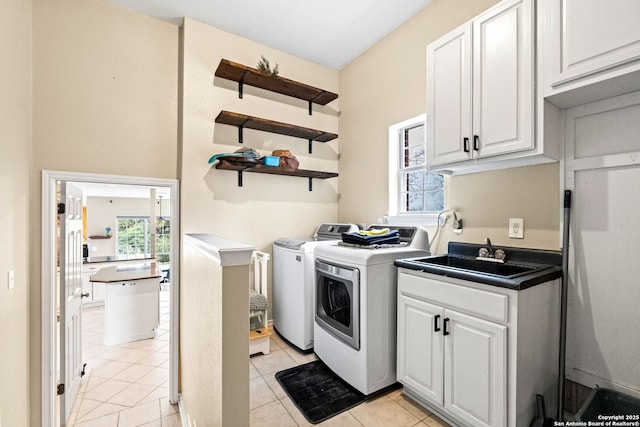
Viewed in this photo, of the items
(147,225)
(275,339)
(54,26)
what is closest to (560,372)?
(275,339)

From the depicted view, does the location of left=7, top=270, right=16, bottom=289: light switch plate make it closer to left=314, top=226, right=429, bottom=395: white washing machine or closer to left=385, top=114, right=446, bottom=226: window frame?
left=314, top=226, right=429, bottom=395: white washing machine

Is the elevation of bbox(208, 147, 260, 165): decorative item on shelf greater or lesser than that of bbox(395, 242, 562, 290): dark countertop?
greater

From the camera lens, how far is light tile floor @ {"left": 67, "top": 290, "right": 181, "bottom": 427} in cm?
209

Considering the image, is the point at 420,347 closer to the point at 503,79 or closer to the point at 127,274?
the point at 503,79

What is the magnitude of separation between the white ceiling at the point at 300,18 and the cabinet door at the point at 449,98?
833 mm

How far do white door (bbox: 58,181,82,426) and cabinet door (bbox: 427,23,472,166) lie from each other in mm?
2812

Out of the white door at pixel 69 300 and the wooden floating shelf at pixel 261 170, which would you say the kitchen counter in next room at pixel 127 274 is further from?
the wooden floating shelf at pixel 261 170

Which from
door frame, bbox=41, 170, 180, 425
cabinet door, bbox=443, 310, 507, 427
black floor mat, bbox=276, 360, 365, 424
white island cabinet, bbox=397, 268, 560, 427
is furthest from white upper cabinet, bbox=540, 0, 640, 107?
door frame, bbox=41, 170, 180, 425

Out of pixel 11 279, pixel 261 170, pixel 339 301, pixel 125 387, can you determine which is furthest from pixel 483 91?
pixel 125 387

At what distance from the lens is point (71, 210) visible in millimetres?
2309

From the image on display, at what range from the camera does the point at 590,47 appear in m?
1.29

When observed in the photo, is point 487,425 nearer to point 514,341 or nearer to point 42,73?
point 514,341

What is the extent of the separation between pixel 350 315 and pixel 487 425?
3.15 feet

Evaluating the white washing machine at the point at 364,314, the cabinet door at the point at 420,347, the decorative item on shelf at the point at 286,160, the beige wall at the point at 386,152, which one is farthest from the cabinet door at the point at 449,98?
the decorative item on shelf at the point at 286,160
